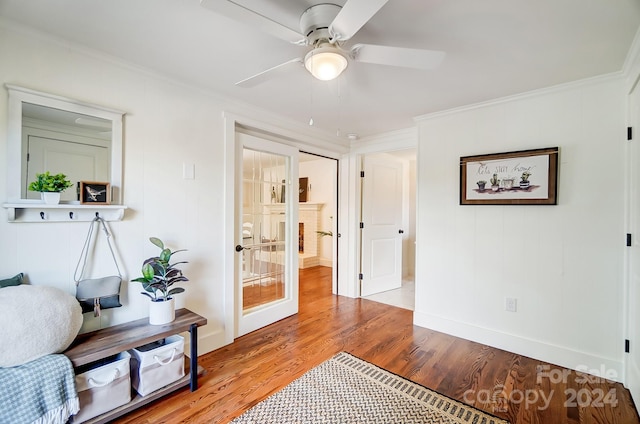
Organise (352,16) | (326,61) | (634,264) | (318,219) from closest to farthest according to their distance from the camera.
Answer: (352,16)
(326,61)
(634,264)
(318,219)

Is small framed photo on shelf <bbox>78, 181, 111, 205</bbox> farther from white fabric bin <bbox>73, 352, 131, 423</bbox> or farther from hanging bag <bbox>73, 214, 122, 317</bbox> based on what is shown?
white fabric bin <bbox>73, 352, 131, 423</bbox>

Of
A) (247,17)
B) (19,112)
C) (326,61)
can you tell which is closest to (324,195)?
(326,61)

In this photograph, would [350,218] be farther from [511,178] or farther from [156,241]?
[156,241]

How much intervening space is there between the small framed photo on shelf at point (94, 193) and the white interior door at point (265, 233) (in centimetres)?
108

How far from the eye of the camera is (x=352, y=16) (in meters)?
1.16

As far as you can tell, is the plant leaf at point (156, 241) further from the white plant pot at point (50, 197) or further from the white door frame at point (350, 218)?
the white door frame at point (350, 218)

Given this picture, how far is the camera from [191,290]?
7.84 feet

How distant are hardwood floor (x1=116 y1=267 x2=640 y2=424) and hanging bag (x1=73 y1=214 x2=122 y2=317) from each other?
0.70 m


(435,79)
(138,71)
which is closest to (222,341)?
(138,71)

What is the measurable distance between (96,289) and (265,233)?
155 cm

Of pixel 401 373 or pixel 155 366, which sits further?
pixel 401 373

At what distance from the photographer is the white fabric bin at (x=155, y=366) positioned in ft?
5.90

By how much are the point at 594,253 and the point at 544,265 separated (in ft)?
1.08

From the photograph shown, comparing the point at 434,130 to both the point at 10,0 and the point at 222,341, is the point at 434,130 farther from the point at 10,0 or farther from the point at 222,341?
the point at 10,0
